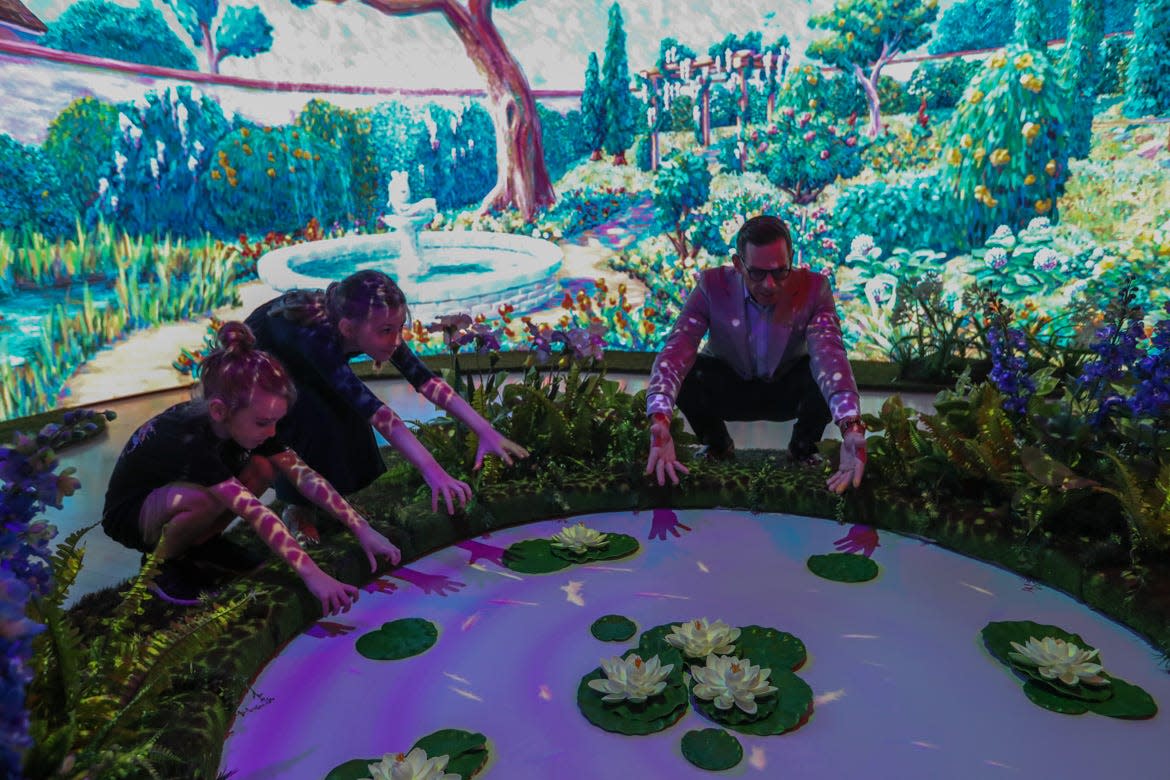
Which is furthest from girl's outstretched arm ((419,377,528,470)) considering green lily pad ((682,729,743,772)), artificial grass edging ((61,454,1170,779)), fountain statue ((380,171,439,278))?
fountain statue ((380,171,439,278))

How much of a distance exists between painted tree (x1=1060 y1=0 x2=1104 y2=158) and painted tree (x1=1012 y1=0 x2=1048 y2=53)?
203mm

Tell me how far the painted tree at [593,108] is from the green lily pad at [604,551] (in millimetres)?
6197

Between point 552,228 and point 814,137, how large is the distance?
2605mm

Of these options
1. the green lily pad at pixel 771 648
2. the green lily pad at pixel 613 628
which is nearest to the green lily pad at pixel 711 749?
the green lily pad at pixel 771 648

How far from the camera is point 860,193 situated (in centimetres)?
761

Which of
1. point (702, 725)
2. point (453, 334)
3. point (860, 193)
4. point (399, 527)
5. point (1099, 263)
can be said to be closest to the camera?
point (702, 725)

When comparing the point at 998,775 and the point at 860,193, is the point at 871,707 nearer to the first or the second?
the point at 998,775

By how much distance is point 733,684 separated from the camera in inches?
73.0

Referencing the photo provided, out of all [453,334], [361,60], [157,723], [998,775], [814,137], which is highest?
[361,60]

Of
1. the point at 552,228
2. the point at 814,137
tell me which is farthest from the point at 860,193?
the point at 552,228

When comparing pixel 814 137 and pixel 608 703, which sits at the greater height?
pixel 814 137

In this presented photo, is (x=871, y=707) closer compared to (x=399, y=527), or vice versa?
(x=871, y=707)

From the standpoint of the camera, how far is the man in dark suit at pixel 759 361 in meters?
2.90

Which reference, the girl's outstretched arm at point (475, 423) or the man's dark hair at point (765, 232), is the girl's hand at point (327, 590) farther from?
the man's dark hair at point (765, 232)
